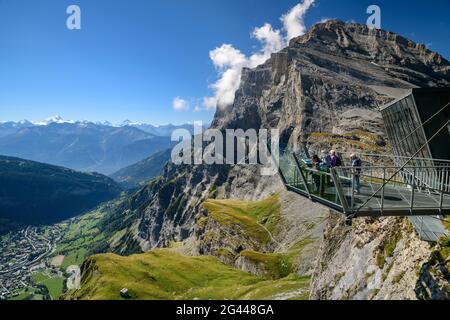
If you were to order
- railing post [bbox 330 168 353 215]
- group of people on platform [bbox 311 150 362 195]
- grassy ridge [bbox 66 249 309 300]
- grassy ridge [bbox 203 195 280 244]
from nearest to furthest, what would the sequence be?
railing post [bbox 330 168 353 215] < group of people on platform [bbox 311 150 362 195] < grassy ridge [bbox 66 249 309 300] < grassy ridge [bbox 203 195 280 244]

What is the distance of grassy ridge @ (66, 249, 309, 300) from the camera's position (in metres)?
63.7

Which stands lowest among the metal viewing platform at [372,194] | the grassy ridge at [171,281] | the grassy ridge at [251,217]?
the grassy ridge at [171,281]

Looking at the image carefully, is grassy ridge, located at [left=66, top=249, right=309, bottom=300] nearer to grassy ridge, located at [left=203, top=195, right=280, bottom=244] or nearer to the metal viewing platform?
grassy ridge, located at [left=203, top=195, right=280, bottom=244]

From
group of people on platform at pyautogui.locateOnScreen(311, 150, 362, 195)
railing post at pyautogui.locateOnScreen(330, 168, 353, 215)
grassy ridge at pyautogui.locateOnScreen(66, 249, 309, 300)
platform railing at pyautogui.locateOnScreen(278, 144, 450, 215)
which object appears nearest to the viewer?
railing post at pyautogui.locateOnScreen(330, 168, 353, 215)

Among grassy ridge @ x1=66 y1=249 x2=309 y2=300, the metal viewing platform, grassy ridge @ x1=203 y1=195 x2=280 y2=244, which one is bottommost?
A: grassy ridge @ x1=66 y1=249 x2=309 y2=300

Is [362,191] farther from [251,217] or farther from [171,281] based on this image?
[251,217]

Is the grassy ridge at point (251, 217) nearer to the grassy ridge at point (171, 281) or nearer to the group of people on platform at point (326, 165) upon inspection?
the grassy ridge at point (171, 281)

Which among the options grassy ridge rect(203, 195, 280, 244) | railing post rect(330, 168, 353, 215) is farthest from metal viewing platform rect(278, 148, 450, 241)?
grassy ridge rect(203, 195, 280, 244)

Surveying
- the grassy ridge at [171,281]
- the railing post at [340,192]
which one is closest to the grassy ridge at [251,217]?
the grassy ridge at [171,281]

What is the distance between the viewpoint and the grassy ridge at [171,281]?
63.7 metres
